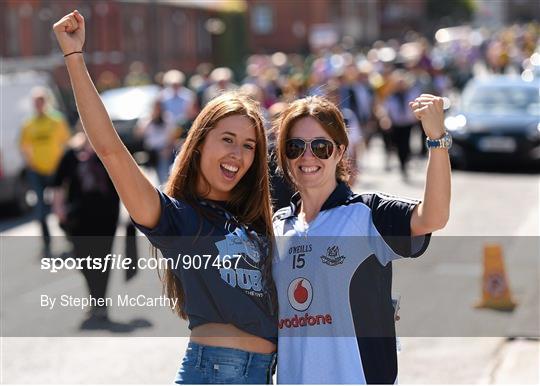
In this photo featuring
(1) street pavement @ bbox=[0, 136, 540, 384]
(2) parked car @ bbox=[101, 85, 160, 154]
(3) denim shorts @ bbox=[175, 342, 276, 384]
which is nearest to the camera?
(3) denim shorts @ bbox=[175, 342, 276, 384]

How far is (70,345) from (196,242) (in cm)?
520

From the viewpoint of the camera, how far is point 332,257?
3.68 metres

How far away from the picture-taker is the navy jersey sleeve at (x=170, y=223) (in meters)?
3.62

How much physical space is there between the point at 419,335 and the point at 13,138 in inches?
361

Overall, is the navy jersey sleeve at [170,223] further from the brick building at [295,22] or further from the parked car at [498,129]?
the brick building at [295,22]

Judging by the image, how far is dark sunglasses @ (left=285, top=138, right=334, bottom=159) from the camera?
387 centimetres

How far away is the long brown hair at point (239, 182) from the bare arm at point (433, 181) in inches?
20.2

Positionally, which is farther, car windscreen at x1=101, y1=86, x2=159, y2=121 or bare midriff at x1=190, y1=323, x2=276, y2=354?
car windscreen at x1=101, y1=86, x2=159, y2=121

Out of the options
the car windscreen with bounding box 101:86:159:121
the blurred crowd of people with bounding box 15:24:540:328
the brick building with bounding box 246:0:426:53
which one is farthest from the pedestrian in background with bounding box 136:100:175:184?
the brick building with bounding box 246:0:426:53

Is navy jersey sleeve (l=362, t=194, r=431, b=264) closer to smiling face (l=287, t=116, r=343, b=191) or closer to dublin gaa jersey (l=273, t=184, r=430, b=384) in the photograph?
dublin gaa jersey (l=273, t=184, r=430, b=384)

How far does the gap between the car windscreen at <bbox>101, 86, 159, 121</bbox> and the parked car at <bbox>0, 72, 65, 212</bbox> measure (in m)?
6.61

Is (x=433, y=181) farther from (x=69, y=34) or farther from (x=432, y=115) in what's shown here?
(x=69, y=34)

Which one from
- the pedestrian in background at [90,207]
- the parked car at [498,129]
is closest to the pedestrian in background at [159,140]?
the pedestrian in background at [90,207]

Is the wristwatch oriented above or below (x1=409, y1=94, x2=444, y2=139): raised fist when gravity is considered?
below
